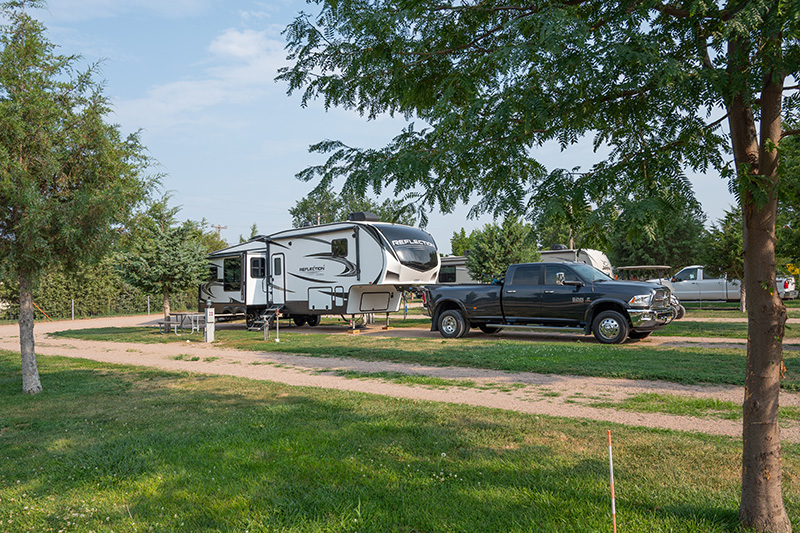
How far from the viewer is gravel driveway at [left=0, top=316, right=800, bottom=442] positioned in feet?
20.7

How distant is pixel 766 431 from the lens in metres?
3.38

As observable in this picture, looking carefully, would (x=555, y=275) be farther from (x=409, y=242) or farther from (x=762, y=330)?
(x=762, y=330)

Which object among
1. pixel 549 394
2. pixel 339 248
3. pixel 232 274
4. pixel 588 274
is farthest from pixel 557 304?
pixel 232 274

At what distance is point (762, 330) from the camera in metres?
3.38

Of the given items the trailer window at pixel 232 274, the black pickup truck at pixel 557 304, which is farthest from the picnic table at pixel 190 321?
the black pickup truck at pixel 557 304

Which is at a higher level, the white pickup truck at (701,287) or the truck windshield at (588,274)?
the truck windshield at (588,274)

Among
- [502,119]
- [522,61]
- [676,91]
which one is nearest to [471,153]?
[502,119]

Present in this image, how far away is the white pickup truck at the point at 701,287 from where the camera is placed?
26312mm

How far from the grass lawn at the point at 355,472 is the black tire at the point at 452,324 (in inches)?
Answer: 331

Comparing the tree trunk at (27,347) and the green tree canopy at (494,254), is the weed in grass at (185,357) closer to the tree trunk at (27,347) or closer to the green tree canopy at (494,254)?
the tree trunk at (27,347)

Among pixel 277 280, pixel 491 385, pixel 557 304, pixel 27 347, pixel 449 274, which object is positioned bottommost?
pixel 491 385

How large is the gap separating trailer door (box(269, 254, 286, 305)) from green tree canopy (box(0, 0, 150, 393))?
1139 cm

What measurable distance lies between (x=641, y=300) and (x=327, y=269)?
960 cm

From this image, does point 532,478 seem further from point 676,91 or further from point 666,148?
point 676,91
